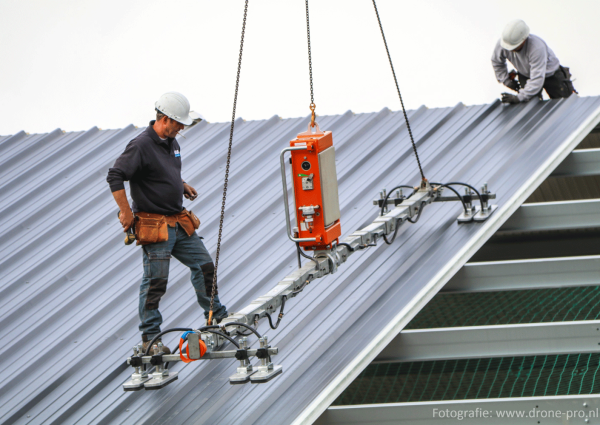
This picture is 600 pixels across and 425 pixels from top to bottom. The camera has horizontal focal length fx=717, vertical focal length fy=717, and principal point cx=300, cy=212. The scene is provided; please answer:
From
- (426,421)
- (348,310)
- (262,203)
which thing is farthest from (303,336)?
(262,203)

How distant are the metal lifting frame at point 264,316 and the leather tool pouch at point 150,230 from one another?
74 cm

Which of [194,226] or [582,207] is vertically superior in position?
[194,226]

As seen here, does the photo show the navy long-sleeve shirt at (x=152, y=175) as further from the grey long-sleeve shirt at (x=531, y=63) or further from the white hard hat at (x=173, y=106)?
the grey long-sleeve shirt at (x=531, y=63)

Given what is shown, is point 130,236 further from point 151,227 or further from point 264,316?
point 264,316

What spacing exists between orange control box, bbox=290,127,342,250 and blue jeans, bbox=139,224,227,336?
783 millimetres

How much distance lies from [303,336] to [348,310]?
434 mm

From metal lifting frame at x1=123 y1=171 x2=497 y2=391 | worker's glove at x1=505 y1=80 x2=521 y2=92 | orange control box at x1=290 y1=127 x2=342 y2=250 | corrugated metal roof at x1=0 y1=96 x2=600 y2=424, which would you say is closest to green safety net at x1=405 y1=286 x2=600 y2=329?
corrugated metal roof at x1=0 y1=96 x2=600 y2=424

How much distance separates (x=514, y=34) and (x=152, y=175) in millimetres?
5430

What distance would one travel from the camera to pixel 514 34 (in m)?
8.48

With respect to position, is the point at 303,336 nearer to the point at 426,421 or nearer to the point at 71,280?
the point at 426,421

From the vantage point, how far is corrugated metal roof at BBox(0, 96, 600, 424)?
4.60m

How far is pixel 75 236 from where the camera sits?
7113 mm

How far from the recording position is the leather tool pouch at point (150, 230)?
471 cm

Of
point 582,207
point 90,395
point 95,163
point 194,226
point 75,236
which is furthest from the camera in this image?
point 95,163
